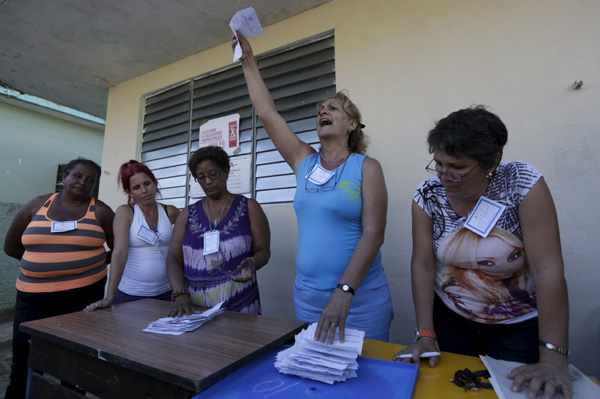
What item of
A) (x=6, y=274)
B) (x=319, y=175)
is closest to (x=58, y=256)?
(x=319, y=175)

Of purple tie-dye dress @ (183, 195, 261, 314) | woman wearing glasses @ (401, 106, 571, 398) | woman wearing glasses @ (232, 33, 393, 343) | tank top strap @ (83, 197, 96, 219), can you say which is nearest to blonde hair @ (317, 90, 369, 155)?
woman wearing glasses @ (232, 33, 393, 343)

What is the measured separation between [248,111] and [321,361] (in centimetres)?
271

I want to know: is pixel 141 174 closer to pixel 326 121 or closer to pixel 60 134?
pixel 326 121

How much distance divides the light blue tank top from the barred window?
4.20 feet

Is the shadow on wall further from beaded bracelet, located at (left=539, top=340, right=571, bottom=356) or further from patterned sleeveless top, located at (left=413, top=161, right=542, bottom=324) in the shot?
beaded bracelet, located at (left=539, top=340, right=571, bottom=356)

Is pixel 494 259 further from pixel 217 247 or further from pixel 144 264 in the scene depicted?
pixel 144 264

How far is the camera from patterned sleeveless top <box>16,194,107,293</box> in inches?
87.5

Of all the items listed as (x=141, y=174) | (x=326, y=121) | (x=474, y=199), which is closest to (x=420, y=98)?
(x=326, y=121)

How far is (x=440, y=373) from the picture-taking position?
39.4 inches

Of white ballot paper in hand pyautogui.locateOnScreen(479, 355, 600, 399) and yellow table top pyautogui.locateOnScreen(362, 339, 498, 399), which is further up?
white ballot paper in hand pyautogui.locateOnScreen(479, 355, 600, 399)

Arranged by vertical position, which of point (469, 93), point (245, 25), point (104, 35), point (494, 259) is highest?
point (104, 35)

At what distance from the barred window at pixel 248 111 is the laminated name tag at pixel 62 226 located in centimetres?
129

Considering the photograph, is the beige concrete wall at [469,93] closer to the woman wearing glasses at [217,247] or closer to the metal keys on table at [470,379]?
the woman wearing glasses at [217,247]

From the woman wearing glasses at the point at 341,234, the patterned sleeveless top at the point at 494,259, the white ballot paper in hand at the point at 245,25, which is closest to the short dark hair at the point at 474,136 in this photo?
the patterned sleeveless top at the point at 494,259
